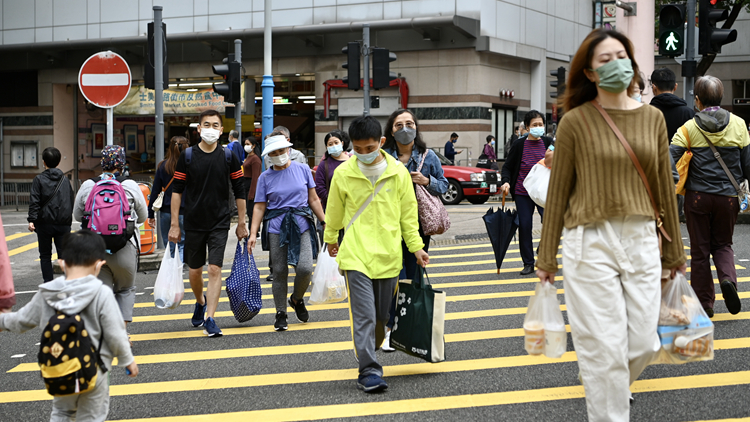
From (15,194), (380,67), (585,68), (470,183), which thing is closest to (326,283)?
(585,68)

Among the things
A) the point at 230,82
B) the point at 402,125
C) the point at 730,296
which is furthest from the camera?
the point at 230,82

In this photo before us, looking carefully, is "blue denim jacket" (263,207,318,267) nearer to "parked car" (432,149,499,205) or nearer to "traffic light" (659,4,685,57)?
"traffic light" (659,4,685,57)

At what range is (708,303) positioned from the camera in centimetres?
696

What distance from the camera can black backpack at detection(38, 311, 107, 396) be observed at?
3719mm

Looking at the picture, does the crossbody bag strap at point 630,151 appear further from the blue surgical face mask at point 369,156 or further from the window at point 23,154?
the window at point 23,154

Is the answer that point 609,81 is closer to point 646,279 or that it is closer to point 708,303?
point 646,279

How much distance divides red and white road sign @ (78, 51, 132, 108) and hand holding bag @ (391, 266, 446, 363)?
699 centimetres

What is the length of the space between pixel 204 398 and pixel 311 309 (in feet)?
10.8

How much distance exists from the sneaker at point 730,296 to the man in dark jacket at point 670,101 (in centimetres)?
138

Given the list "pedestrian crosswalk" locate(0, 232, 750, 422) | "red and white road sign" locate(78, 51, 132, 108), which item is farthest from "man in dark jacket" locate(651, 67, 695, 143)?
"red and white road sign" locate(78, 51, 132, 108)

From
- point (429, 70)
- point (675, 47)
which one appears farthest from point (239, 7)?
point (675, 47)

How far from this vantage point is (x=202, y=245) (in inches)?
292

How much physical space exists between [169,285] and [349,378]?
7.64 feet

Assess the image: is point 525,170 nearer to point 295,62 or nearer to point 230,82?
point 230,82
